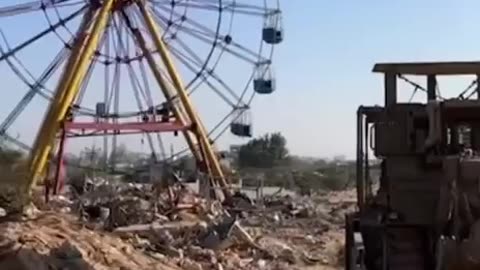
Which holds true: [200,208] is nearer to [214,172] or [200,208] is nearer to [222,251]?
[222,251]

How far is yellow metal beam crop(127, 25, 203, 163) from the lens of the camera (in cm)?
4075

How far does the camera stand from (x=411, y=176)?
468 inches

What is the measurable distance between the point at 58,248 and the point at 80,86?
25109 millimetres

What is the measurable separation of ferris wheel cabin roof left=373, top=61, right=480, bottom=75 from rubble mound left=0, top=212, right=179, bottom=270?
4815mm

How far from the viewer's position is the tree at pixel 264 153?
299 ft

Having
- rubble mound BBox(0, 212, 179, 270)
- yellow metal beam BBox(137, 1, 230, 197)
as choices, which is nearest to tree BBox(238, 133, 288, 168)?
yellow metal beam BBox(137, 1, 230, 197)

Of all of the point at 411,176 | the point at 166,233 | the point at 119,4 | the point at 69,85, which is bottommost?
the point at 166,233

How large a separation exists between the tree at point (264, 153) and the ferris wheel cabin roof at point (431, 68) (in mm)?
74811

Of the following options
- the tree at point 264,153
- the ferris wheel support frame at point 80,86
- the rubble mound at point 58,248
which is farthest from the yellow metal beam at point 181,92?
the tree at point 264,153

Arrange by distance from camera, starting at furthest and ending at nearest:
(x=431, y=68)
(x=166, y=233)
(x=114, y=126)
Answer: (x=114, y=126), (x=166, y=233), (x=431, y=68)

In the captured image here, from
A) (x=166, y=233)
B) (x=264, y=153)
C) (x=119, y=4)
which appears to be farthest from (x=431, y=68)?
(x=264, y=153)

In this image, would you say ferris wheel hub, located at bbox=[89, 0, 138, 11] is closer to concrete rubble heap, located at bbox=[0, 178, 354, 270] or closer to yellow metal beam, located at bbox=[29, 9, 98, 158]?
yellow metal beam, located at bbox=[29, 9, 98, 158]

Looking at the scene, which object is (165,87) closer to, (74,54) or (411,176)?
(74,54)

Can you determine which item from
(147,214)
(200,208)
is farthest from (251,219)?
(147,214)
